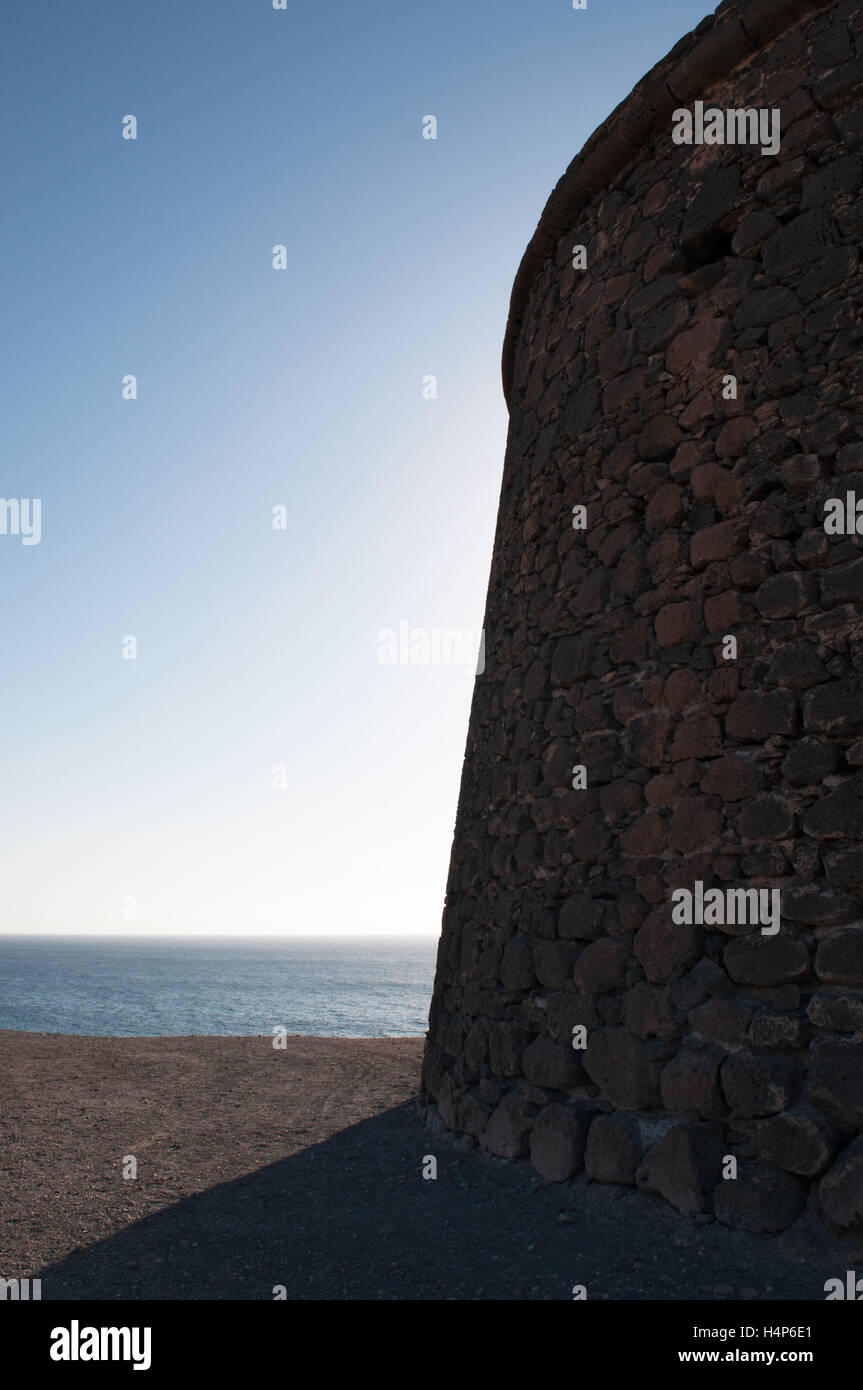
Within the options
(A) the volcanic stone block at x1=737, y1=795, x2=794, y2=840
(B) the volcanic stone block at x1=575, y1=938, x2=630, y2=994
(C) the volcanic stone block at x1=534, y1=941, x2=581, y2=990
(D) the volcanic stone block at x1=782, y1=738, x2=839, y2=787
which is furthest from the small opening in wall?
(C) the volcanic stone block at x1=534, y1=941, x2=581, y2=990

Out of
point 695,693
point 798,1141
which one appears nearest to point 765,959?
point 798,1141

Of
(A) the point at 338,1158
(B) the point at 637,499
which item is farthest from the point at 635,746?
(A) the point at 338,1158

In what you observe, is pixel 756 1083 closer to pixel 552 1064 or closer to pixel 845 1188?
pixel 845 1188

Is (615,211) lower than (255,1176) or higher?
higher

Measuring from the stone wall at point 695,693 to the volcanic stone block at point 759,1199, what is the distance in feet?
0.05

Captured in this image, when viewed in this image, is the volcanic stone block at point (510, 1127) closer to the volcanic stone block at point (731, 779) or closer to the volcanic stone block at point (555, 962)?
the volcanic stone block at point (555, 962)

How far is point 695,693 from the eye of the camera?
4.77 metres

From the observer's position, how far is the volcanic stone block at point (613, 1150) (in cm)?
439

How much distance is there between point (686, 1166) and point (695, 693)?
2347mm

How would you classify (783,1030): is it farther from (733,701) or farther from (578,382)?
(578,382)

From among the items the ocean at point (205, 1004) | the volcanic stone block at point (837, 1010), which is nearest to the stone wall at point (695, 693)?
the volcanic stone block at point (837, 1010)

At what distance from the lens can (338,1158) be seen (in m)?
5.83

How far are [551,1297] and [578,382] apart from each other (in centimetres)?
549
